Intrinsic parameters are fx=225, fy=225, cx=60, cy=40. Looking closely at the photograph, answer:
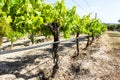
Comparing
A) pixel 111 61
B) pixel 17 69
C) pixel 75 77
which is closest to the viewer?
pixel 75 77

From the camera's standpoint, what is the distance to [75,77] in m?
20.6

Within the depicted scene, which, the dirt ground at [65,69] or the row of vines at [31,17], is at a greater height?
the row of vines at [31,17]

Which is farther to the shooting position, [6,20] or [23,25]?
[23,25]

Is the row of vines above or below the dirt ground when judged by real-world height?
above

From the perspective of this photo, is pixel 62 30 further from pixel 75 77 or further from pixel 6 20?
pixel 6 20

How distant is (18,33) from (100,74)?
8.53 metres

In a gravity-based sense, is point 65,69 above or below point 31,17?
below

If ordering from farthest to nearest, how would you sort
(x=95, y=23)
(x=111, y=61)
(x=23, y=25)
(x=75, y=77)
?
1. (x=95, y=23)
2. (x=111, y=61)
3. (x=75, y=77)
4. (x=23, y=25)

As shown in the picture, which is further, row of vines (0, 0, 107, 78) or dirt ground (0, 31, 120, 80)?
dirt ground (0, 31, 120, 80)

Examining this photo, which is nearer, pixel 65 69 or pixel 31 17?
pixel 31 17

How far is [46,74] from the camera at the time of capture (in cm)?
2083

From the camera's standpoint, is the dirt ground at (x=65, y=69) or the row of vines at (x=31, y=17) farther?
the dirt ground at (x=65, y=69)

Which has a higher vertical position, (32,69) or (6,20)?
(6,20)

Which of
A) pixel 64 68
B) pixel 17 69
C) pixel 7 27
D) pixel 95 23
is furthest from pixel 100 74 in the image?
pixel 95 23
